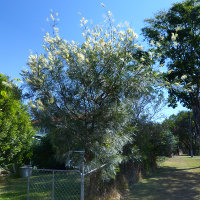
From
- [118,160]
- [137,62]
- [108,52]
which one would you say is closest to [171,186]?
[118,160]

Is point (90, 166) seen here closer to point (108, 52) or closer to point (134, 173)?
point (108, 52)

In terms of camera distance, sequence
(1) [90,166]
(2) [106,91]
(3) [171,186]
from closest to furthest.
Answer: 1. (1) [90,166]
2. (2) [106,91]
3. (3) [171,186]

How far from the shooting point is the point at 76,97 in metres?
5.95

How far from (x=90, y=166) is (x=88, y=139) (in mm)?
675

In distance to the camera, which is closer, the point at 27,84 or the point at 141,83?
the point at 141,83

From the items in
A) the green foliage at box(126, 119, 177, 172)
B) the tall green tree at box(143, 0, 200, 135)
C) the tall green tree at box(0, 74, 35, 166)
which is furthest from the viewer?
the tall green tree at box(143, 0, 200, 135)

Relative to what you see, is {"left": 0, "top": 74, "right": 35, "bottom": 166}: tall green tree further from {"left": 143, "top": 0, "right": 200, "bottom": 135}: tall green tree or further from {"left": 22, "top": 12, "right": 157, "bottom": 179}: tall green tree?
{"left": 143, "top": 0, "right": 200, "bottom": 135}: tall green tree

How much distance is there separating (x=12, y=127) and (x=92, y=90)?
4.51m

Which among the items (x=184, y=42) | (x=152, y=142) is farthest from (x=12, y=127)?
(x=184, y=42)

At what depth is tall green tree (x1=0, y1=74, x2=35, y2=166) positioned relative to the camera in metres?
Result: 8.34

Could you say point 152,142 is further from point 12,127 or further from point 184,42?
point 12,127

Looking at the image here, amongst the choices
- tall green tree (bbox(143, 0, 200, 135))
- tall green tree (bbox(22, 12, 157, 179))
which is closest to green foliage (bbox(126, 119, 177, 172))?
tall green tree (bbox(143, 0, 200, 135))

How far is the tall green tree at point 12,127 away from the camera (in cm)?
834

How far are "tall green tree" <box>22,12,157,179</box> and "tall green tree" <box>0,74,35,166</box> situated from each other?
2.68 m
